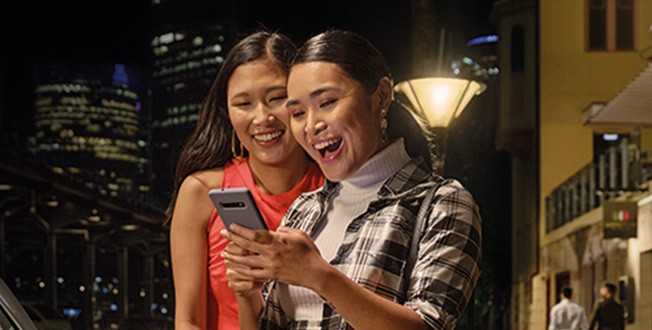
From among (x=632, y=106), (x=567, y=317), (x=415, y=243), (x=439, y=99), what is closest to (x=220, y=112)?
(x=415, y=243)

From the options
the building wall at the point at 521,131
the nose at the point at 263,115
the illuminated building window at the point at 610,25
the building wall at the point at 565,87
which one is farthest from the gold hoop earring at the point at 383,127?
the building wall at the point at 521,131

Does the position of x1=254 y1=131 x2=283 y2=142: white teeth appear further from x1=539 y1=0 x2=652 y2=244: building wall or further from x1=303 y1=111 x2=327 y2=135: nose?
x1=539 y1=0 x2=652 y2=244: building wall

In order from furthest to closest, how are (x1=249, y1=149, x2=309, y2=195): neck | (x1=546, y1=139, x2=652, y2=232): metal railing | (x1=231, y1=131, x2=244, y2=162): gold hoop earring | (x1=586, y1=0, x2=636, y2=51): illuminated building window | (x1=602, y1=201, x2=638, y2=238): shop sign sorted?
(x1=586, y1=0, x2=636, y2=51): illuminated building window < (x1=602, y1=201, x2=638, y2=238): shop sign < (x1=546, y1=139, x2=652, y2=232): metal railing < (x1=231, y1=131, x2=244, y2=162): gold hoop earring < (x1=249, y1=149, x2=309, y2=195): neck

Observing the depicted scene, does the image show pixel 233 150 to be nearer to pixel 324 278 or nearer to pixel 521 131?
pixel 324 278

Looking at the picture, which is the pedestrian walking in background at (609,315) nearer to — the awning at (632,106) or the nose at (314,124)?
the awning at (632,106)

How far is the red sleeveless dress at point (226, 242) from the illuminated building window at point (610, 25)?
13.1 m

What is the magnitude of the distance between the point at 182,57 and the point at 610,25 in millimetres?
8707

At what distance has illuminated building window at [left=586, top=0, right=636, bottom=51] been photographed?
14.5 m

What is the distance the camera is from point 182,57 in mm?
8258

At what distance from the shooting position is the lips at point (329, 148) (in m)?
→ 1.46

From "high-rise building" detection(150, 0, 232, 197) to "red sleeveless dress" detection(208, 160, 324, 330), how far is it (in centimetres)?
348

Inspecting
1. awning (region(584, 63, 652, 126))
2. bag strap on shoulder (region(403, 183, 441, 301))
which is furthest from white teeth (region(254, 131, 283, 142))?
awning (region(584, 63, 652, 126))

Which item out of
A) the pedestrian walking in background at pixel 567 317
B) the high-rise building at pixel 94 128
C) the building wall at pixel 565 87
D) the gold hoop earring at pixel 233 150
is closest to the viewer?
the gold hoop earring at pixel 233 150

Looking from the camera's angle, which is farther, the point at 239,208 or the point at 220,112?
the point at 220,112
